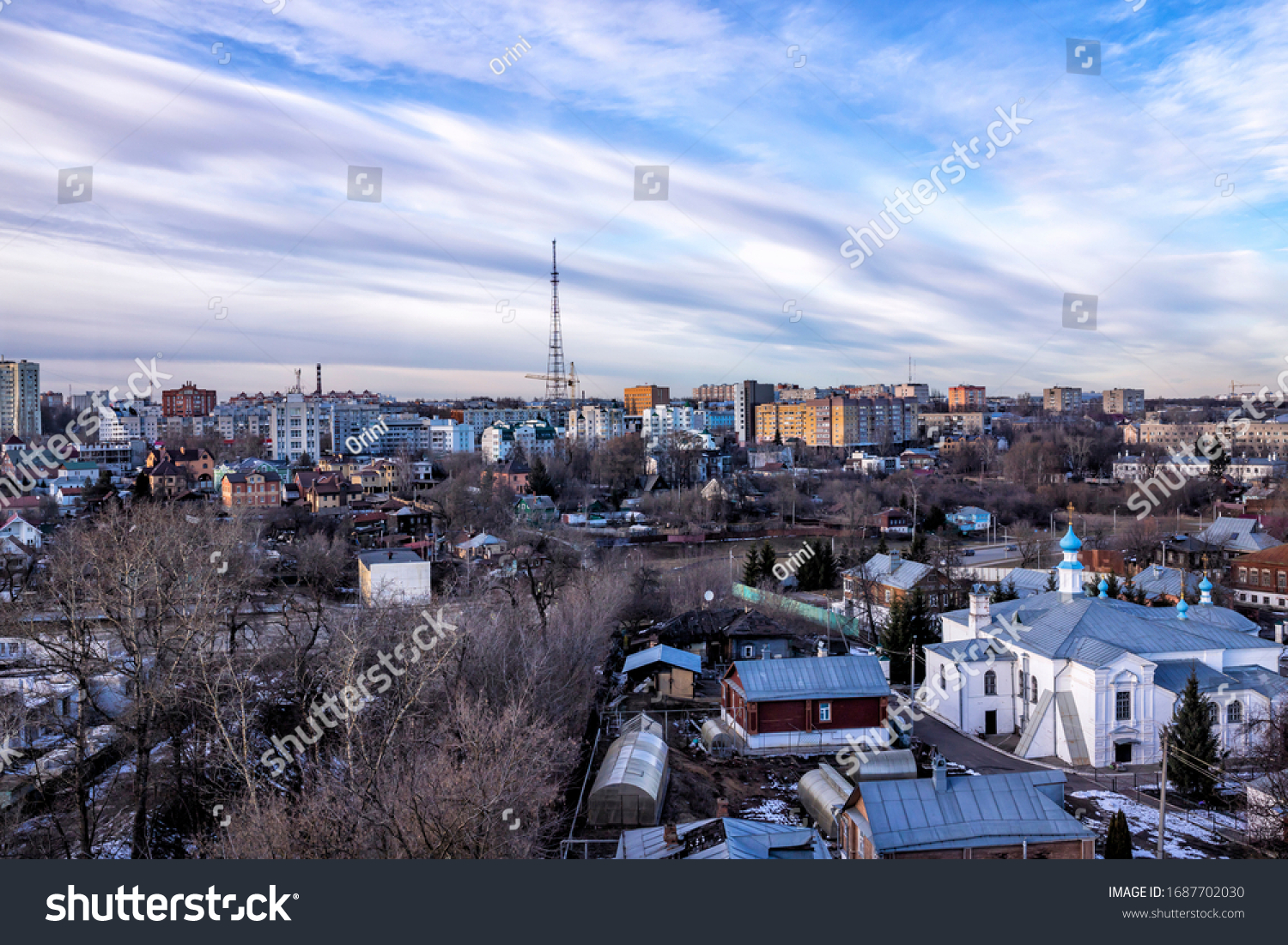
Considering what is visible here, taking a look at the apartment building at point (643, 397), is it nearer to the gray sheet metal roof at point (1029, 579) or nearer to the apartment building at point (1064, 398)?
the apartment building at point (1064, 398)

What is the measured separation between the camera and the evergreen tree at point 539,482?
142 feet

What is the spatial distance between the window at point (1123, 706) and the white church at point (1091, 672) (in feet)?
0.04

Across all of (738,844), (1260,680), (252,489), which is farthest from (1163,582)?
(252,489)

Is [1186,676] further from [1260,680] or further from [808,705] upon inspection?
[808,705]

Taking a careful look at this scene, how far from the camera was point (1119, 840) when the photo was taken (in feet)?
28.3

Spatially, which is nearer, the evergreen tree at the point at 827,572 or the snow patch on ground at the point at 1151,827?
the snow patch on ground at the point at 1151,827

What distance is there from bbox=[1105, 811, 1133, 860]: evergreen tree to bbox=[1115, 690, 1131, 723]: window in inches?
171

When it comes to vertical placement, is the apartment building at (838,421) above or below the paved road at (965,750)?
above

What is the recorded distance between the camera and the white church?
497 inches

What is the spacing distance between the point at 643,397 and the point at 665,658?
7956 cm

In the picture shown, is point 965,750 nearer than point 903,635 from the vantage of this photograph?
Yes

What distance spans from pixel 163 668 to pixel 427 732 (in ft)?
10.4

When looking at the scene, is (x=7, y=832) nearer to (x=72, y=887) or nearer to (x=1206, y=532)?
(x=72, y=887)

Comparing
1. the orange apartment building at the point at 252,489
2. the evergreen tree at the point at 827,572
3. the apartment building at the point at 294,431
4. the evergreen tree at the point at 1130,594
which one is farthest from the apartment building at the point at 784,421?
the evergreen tree at the point at 1130,594
